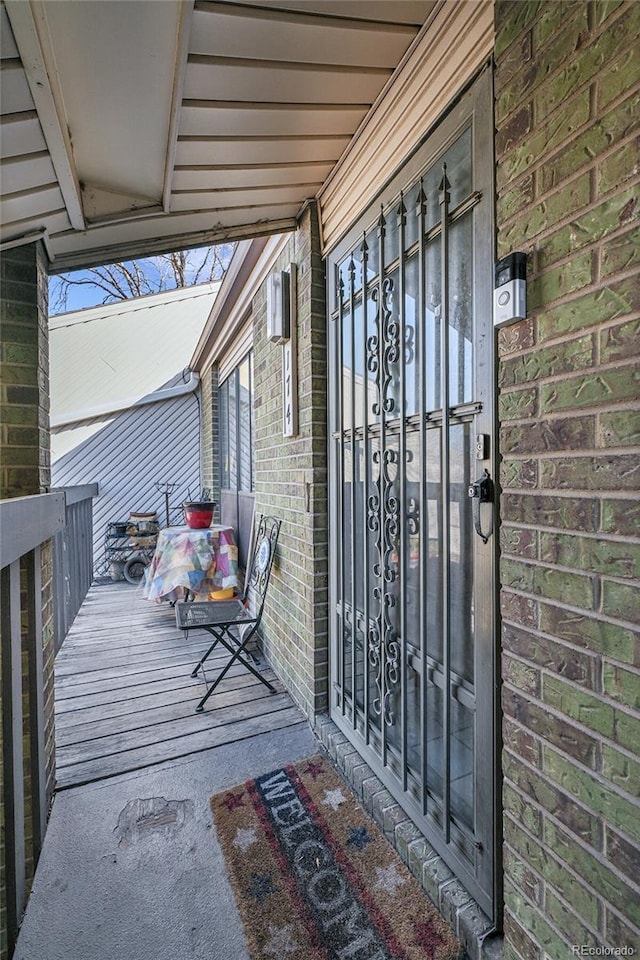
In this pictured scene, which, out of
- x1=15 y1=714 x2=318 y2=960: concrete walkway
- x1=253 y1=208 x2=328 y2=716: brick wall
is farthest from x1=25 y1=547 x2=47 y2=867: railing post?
x1=253 y1=208 x2=328 y2=716: brick wall

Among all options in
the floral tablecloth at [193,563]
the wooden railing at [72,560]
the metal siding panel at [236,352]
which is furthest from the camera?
the metal siding panel at [236,352]

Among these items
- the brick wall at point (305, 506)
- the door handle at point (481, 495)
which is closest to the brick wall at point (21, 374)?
the brick wall at point (305, 506)

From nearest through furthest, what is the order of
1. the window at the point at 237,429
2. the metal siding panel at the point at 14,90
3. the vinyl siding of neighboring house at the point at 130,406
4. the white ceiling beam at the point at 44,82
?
1. the white ceiling beam at the point at 44,82
2. the metal siding panel at the point at 14,90
3. the window at the point at 237,429
4. the vinyl siding of neighboring house at the point at 130,406

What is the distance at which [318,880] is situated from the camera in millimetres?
1469

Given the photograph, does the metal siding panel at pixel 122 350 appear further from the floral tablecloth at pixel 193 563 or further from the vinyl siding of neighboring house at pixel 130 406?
the floral tablecloth at pixel 193 563

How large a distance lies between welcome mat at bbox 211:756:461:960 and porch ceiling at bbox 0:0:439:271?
7.97 feet

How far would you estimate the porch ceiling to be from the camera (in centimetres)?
118

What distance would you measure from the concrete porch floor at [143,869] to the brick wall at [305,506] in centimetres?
48

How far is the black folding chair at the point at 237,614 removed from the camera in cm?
272

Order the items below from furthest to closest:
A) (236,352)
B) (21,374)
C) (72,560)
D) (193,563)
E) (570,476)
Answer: (236,352) < (72,560) < (193,563) < (21,374) < (570,476)

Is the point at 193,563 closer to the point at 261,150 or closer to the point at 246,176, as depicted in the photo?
the point at 246,176

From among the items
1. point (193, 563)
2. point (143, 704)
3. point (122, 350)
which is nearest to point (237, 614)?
point (143, 704)

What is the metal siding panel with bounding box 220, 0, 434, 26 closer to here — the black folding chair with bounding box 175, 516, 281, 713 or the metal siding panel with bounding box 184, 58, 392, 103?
the metal siding panel with bounding box 184, 58, 392, 103

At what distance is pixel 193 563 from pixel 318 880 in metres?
2.73
